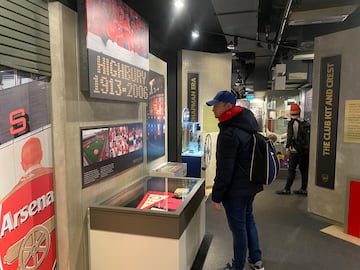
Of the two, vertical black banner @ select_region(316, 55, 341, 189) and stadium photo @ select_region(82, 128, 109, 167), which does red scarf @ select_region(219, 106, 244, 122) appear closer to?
stadium photo @ select_region(82, 128, 109, 167)

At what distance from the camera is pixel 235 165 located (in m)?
2.37

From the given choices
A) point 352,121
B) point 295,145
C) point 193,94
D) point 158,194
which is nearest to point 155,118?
point 158,194

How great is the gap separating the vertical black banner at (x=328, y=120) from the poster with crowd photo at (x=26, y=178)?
357 cm

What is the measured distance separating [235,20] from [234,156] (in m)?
2.94

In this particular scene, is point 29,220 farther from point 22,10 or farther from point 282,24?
point 282,24

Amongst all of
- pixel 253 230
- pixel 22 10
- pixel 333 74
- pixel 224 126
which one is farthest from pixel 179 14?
pixel 253 230

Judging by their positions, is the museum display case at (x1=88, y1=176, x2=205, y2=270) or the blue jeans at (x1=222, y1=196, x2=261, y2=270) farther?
the blue jeans at (x1=222, y1=196, x2=261, y2=270)

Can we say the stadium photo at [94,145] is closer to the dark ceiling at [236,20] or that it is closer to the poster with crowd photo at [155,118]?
the poster with crowd photo at [155,118]

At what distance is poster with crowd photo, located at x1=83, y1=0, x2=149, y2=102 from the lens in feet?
6.75

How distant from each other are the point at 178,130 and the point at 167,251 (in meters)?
3.34

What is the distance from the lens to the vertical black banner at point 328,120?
3.72m

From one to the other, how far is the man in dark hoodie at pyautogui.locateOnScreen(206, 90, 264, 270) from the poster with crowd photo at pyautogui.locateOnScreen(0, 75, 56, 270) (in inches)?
52.7

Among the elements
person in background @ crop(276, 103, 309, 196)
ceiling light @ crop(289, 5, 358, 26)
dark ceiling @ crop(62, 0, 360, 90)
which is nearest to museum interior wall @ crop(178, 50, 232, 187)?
dark ceiling @ crop(62, 0, 360, 90)

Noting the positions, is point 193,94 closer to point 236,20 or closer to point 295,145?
point 236,20
